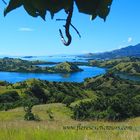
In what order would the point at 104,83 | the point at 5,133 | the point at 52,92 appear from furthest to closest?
1. the point at 104,83
2. the point at 52,92
3. the point at 5,133

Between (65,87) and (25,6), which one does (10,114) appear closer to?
(25,6)

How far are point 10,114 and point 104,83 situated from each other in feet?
365

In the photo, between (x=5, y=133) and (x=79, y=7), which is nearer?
(x=79, y=7)

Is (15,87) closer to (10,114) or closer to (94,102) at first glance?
(94,102)

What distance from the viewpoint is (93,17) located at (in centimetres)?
133

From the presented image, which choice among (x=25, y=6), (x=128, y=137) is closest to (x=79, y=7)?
(x=25, y=6)

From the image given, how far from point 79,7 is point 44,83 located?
122492 mm

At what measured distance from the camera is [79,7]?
130cm

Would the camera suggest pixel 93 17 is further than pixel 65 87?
No

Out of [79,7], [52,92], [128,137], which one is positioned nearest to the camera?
[79,7]

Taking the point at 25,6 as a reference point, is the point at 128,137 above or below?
below

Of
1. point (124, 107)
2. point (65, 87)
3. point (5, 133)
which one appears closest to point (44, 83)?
point (65, 87)

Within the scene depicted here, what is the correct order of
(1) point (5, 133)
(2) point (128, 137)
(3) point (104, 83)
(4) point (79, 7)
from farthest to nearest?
(3) point (104, 83)
(1) point (5, 133)
(2) point (128, 137)
(4) point (79, 7)

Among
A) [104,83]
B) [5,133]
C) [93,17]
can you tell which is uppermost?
[93,17]
